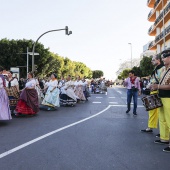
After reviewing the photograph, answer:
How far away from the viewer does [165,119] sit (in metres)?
5.91

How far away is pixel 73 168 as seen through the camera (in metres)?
4.53

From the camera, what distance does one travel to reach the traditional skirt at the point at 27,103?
11734 millimetres

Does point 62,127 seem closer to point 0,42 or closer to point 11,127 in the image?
point 11,127

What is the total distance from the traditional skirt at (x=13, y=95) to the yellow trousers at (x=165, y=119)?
695cm

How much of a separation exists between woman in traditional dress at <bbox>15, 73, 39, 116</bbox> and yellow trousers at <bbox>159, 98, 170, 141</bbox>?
664cm

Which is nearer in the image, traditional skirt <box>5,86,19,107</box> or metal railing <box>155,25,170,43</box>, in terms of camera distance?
traditional skirt <box>5,86,19,107</box>

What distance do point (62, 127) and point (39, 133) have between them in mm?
1126

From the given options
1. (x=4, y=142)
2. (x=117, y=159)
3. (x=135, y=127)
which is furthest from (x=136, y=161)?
(x=135, y=127)

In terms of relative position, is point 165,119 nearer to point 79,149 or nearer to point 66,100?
point 79,149

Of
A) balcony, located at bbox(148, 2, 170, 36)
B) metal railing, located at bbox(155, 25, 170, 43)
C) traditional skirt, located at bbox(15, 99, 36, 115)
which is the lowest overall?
traditional skirt, located at bbox(15, 99, 36, 115)

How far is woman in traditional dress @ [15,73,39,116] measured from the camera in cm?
1173

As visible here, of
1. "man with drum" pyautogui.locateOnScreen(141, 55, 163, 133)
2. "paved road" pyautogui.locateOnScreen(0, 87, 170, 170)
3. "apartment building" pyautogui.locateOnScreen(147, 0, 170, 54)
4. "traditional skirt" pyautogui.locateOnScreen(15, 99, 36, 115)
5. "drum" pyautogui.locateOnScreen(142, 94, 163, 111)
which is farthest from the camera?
"apartment building" pyautogui.locateOnScreen(147, 0, 170, 54)

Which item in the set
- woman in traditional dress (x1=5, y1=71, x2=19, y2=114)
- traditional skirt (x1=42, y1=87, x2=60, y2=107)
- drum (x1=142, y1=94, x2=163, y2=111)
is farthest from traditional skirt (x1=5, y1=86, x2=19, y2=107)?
drum (x1=142, y1=94, x2=163, y2=111)

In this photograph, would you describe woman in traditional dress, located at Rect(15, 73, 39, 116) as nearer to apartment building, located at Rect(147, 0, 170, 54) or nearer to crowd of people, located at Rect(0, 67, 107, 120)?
crowd of people, located at Rect(0, 67, 107, 120)
